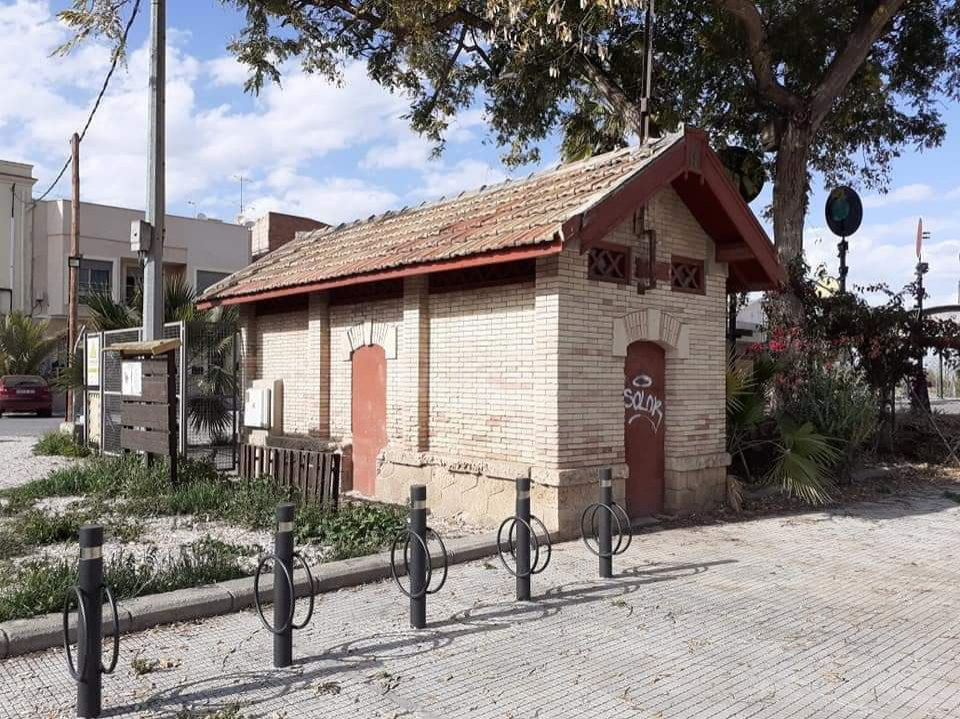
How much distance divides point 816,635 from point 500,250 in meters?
4.93

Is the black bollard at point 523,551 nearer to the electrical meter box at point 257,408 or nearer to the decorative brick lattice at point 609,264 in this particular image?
the decorative brick lattice at point 609,264

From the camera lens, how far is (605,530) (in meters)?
7.29

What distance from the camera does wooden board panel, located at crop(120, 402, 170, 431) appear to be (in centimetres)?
1140

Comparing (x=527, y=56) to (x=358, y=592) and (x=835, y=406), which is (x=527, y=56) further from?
(x=358, y=592)

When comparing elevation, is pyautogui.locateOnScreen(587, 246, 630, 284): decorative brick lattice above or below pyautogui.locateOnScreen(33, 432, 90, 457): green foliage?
above

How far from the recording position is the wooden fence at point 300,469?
10383mm

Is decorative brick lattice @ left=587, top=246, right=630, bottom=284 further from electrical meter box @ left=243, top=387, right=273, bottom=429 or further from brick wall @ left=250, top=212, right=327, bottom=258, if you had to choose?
brick wall @ left=250, top=212, right=327, bottom=258

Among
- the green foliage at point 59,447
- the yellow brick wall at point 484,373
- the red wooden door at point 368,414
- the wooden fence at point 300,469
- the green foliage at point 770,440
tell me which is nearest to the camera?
the yellow brick wall at point 484,373

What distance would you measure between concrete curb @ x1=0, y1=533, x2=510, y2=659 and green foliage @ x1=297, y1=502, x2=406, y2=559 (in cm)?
44

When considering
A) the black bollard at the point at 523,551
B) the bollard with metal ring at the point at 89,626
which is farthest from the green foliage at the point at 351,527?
the bollard with metal ring at the point at 89,626

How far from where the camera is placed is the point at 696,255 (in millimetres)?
10844

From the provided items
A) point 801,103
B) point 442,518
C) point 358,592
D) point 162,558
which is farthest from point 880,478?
point 162,558

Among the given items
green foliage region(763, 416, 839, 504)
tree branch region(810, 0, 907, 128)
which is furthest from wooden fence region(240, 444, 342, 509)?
tree branch region(810, 0, 907, 128)

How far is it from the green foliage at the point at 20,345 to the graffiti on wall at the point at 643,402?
28862 mm
